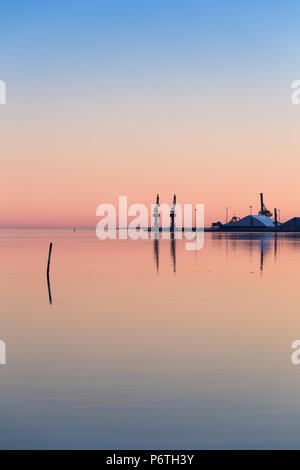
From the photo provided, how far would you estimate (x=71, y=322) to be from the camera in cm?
2477

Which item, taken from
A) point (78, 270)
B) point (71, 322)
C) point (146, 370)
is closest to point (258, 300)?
point (71, 322)

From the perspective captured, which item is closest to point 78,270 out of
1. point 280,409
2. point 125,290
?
→ point 125,290

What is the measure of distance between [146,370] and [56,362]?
127 inches

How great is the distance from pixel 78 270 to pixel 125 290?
60.5ft

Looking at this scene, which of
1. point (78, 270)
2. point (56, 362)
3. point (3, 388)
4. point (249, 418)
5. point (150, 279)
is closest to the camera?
point (249, 418)

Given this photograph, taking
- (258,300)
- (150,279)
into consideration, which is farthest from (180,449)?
(150,279)

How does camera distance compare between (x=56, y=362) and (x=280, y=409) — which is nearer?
(x=280, y=409)

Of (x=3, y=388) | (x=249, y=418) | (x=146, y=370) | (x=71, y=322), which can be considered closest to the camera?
(x=249, y=418)
